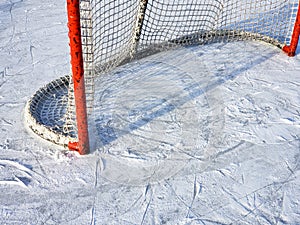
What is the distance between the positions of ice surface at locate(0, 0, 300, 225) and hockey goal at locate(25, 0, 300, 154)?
0.11 meters

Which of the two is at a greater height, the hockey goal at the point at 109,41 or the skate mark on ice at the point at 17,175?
the hockey goal at the point at 109,41

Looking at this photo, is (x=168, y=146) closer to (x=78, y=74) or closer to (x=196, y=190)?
(x=196, y=190)

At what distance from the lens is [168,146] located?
2.56 metres

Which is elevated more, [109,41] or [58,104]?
[109,41]

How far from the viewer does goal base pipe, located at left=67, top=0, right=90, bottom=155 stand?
1.95 metres

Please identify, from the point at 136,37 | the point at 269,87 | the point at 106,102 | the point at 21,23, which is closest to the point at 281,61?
the point at 269,87

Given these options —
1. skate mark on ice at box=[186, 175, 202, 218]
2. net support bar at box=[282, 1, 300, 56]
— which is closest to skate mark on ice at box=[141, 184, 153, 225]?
skate mark on ice at box=[186, 175, 202, 218]

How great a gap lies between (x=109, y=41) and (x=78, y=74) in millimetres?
1074

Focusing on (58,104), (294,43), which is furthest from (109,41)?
(294,43)

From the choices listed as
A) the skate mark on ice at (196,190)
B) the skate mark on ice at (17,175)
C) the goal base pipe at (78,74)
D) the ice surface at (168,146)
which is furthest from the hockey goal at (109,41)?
the skate mark on ice at (196,190)

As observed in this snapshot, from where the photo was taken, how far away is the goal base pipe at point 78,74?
1.95 metres

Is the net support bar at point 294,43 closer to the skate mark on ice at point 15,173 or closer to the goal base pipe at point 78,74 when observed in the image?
the goal base pipe at point 78,74

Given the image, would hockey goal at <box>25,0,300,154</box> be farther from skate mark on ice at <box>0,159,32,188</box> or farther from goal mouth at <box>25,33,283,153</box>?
skate mark on ice at <box>0,159,32,188</box>

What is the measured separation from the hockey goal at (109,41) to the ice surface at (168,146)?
11 centimetres
